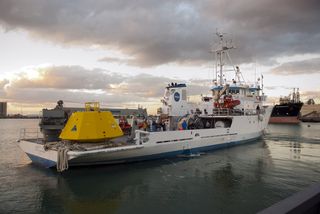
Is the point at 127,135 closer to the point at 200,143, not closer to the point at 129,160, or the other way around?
the point at 129,160

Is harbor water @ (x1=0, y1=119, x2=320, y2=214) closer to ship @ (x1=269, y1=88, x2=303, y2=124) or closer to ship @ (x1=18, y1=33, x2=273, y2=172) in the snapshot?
ship @ (x1=18, y1=33, x2=273, y2=172)

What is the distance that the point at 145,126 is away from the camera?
16031 mm

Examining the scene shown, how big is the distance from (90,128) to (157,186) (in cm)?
441

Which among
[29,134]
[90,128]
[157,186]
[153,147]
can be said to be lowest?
[29,134]

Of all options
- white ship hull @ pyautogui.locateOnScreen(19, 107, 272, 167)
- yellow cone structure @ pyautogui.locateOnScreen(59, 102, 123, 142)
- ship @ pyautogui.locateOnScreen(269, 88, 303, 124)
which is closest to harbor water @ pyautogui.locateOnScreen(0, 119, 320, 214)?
white ship hull @ pyautogui.locateOnScreen(19, 107, 272, 167)

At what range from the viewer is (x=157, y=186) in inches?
420

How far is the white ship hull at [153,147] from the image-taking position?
41.3 feet

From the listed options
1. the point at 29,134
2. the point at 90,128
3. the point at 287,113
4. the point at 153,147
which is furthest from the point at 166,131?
the point at 287,113

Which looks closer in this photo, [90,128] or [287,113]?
[90,128]

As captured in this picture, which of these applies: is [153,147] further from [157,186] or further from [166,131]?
[157,186]

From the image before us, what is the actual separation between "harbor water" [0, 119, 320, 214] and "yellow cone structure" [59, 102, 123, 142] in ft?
5.57

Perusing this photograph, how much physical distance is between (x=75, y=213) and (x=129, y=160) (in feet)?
21.1

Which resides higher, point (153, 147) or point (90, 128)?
point (90, 128)

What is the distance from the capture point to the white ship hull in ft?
41.3
